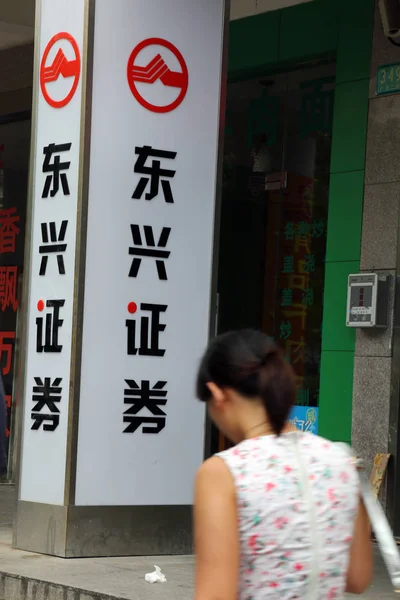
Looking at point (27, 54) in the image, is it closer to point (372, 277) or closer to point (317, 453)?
point (372, 277)

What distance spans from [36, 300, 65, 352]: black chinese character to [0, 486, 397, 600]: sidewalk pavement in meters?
1.35

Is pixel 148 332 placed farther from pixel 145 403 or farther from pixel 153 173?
pixel 153 173

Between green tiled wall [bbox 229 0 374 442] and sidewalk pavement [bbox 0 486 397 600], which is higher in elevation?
green tiled wall [bbox 229 0 374 442]

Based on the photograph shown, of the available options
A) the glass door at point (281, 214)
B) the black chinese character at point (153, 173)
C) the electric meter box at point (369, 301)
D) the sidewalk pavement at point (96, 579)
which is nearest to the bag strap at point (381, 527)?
the sidewalk pavement at point (96, 579)

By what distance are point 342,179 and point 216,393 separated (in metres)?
7.74

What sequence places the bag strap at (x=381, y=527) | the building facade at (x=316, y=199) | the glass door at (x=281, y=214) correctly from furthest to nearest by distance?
the glass door at (x=281, y=214), the building facade at (x=316, y=199), the bag strap at (x=381, y=527)

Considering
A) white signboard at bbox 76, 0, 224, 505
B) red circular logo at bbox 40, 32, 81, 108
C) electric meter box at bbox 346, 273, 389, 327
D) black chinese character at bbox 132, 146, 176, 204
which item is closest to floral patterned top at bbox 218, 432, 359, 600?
white signboard at bbox 76, 0, 224, 505

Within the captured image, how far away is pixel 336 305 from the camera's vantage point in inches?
387

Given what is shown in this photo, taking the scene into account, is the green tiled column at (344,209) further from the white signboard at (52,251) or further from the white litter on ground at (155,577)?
the white litter on ground at (155,577)

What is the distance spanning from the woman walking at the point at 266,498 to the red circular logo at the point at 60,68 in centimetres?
578

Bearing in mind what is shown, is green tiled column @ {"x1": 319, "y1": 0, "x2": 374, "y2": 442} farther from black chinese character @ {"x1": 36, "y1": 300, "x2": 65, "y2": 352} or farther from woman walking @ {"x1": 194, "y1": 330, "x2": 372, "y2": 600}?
woman walking @ {"x1": 194, "y1": 330, "x2": 372, "y2": 600}

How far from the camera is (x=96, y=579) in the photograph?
269 inches

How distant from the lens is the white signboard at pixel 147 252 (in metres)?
7.80

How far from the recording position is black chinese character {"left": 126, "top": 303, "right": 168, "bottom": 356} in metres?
7.90
